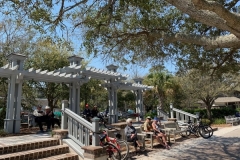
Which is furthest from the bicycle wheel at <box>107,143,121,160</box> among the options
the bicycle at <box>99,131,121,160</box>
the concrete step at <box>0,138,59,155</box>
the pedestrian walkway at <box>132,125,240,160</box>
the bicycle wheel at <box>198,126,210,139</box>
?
the bicycle wheel at <box>198,126,210,139</box>

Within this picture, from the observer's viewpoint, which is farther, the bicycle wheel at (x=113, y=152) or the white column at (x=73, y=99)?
the white column at (x=73, y=99)

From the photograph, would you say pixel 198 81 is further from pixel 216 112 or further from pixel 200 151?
pixel 200 151

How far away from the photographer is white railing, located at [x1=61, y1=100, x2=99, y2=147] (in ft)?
20.8

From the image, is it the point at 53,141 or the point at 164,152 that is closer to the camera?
the point at 53,141

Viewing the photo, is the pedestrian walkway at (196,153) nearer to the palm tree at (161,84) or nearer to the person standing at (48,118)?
the person standing at (48,118)

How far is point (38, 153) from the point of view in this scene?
20.2 feet

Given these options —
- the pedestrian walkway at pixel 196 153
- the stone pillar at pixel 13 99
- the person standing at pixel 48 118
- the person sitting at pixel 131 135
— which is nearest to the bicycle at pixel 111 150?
the pedestrian walkway at pixel 196 153

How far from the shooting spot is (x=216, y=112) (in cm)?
2606

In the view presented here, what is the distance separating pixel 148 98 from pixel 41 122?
766 inches

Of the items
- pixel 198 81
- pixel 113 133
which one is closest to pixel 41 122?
pixel 113 133

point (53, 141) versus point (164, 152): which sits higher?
point (53, 141)

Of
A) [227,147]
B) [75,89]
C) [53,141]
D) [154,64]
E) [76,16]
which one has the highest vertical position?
[76,16]

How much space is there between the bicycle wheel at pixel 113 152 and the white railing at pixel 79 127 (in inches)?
20.1

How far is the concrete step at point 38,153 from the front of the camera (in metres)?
5.73
